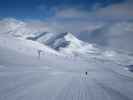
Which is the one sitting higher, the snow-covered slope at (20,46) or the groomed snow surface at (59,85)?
the snow-covered slope at (20,46)

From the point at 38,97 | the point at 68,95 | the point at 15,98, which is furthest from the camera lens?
the point at 68,95

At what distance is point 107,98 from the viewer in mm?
9992

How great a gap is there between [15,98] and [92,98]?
14.5 feet

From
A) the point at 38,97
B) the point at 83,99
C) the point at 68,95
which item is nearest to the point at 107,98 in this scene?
the point at 83,99

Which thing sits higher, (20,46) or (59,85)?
(20,46)

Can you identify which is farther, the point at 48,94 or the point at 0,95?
the point at 48,94

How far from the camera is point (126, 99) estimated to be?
33.2 feet

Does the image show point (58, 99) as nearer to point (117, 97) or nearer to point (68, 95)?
point (68, 95)

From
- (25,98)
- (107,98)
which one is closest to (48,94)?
(25,98)

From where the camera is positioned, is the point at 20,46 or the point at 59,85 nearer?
the point at 59,85

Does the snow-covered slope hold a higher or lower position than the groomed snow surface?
higher

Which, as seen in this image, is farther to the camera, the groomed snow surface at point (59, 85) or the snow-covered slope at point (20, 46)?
the snow-covered slope at point (20, 46)

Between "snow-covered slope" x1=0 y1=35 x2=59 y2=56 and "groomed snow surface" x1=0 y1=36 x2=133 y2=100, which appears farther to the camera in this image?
"snow-covered slope" x1=0 y1=35 x2=59 y2=56

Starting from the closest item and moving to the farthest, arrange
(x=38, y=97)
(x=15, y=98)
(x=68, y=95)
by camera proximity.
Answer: (x=15, y=98) → (x=38, y=97) → (x=68, y=95)
